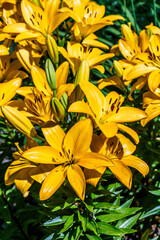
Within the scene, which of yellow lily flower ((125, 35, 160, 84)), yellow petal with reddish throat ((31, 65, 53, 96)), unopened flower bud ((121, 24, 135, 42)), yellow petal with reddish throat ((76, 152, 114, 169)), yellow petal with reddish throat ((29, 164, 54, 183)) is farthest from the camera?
unopened flower bud ((121, 24, 135, 42))

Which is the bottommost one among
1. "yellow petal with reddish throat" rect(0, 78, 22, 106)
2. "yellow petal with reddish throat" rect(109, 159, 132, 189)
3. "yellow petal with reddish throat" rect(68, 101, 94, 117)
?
"yellow petal with reddish throat" rect(109, 159, 132, 189)

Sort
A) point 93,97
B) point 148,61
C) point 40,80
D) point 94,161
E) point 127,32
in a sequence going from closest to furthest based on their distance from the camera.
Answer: point 94,161 → point 93,97 → point 40,80 → point 148,61 → point 127,32

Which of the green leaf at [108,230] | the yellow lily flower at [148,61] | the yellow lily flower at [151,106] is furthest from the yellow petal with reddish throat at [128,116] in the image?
the green leaf at [108,230]

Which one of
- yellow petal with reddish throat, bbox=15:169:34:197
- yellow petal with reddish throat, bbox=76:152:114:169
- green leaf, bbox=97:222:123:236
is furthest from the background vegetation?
yellow petal with reddish throat, bbox=76:152:114:169

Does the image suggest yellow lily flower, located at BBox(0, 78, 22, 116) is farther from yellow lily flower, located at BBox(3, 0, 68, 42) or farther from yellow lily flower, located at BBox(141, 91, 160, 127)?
yellow lily flower, located at BBox(141, 91, 160, 127)

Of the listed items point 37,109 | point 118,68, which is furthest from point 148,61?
point 37,109

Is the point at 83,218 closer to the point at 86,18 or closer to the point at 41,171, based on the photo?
the point at 41,171

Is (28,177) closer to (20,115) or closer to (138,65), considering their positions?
(20,115)
